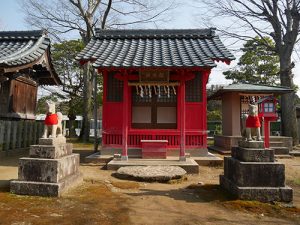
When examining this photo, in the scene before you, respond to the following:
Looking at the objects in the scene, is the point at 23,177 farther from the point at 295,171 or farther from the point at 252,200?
the point at 295,171

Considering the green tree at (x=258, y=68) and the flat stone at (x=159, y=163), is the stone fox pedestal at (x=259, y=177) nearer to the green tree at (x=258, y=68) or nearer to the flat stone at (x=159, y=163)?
the flat stone at (x=159, y=163)

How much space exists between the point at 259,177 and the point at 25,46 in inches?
483

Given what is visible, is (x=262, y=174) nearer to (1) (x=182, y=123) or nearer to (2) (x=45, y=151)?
(1) (x=182, y=123)

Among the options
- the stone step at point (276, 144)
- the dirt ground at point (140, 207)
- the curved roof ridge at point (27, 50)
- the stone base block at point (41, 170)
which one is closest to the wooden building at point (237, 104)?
the stone step at point (276, 144)

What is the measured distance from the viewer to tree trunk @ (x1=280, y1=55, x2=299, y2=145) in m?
17.2

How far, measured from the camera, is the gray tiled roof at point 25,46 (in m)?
11.8

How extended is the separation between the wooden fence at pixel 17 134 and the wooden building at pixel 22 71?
62cm

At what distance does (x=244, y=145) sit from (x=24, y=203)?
5.02 meters

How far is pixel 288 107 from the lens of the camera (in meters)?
17.3

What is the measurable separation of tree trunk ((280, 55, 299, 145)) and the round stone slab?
11.7 meters

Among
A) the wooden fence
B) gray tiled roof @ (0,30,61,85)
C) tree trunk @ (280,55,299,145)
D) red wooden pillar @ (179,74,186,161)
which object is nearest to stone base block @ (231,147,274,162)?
red wooden pillar @ (179,74,186,161)

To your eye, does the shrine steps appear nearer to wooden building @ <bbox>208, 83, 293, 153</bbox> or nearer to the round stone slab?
the round stone slab

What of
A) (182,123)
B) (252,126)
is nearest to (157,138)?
(182,123)

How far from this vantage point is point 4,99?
40.3ft
